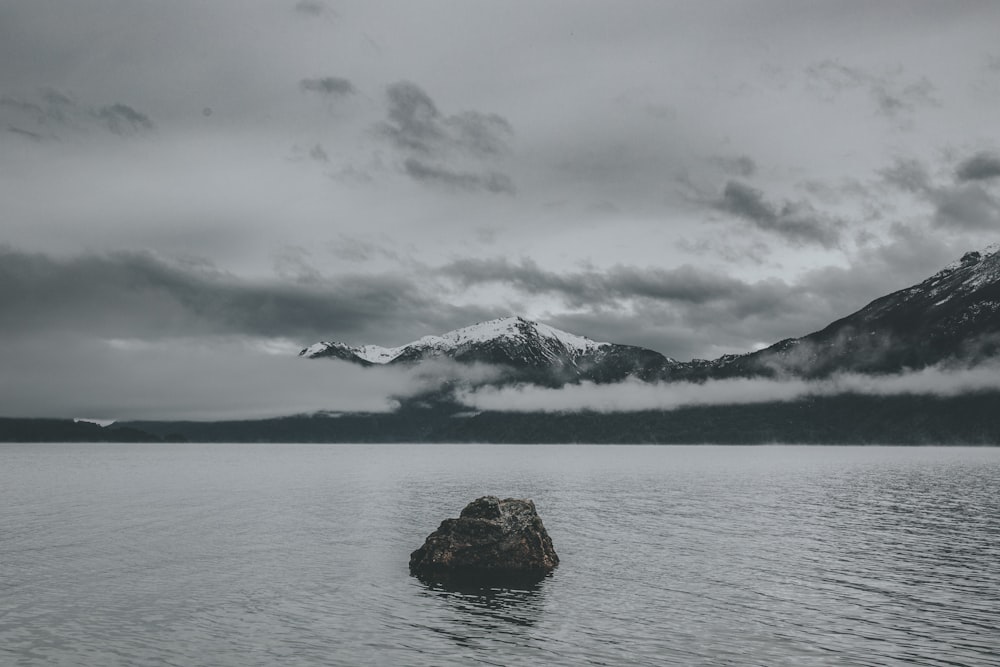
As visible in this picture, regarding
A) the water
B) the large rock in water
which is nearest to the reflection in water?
the water

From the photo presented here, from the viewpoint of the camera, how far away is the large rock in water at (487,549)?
43.3 m

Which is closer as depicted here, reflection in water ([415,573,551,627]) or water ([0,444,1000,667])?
water ([0,444,1000,667])

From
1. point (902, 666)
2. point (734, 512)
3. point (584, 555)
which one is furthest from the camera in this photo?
point (734, 512)

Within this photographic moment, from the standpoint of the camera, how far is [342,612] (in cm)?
3334

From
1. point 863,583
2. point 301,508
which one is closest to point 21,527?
point 301,508

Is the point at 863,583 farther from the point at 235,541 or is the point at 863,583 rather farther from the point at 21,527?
the point at 21,527

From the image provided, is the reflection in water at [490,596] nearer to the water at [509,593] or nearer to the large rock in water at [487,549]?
the water at [509,593]

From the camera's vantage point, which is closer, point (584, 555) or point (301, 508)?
point (584, 555)

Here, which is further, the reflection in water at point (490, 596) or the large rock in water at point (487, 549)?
the large rock in water at point (487, 549)

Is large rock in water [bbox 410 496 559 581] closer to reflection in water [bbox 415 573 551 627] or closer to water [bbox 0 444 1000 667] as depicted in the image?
reflection in water [bbox 415 573 551 627]

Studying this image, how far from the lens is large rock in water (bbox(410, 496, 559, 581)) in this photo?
142ft

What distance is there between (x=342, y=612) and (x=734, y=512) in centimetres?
5723

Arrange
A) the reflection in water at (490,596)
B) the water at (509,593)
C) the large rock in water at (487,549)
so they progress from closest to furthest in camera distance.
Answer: the water at (509,593) < the reflection in water at (490,596) < the large rock in water at (487,549)

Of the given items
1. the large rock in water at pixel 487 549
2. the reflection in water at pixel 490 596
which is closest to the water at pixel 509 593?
the reflection in water at pixel 490 596
